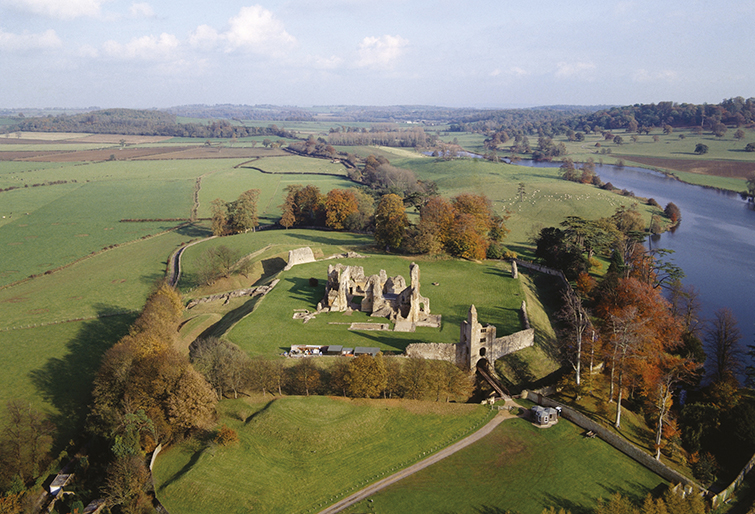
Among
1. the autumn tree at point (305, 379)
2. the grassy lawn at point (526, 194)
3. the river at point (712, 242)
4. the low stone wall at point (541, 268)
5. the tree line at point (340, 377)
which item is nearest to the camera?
the tree line at point (340, 377)

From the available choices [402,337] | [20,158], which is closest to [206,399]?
[402,337]

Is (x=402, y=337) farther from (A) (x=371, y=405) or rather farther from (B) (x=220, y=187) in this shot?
(B) (x=220, y=187)

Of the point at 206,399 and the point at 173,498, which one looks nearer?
the point at 173,498

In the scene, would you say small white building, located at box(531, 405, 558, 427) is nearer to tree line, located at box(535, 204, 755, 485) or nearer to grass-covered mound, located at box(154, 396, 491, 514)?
grass-covered mound, located at box(154, 396, 491, 514)

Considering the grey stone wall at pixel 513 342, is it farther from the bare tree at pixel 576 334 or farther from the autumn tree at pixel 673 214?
the autumn tree at pixel 673 214

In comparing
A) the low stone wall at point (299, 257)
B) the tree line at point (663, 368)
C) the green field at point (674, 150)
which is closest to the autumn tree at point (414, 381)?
the tree line at point (663, 368)

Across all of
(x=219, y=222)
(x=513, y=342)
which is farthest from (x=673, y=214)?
(x=219, y=222)
